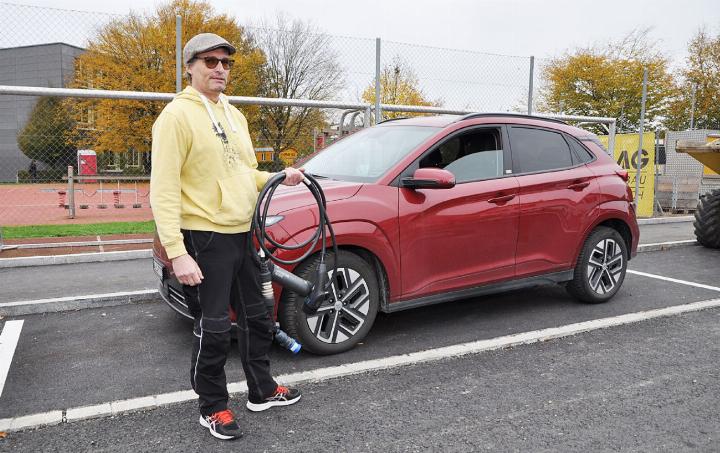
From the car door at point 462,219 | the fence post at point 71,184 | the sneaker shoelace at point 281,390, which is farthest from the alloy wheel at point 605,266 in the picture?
the fence post at point 71,184

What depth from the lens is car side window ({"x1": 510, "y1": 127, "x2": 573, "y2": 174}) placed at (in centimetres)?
512

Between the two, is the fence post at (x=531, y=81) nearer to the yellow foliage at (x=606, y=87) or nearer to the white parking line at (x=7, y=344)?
the white parking line at (x=7, y=344)

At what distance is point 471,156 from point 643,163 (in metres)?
10.2

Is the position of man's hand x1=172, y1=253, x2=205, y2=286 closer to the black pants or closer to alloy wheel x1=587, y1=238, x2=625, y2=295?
the black pants

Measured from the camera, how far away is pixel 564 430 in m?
3.10

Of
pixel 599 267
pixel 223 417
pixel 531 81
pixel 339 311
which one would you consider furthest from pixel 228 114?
pixel 531 81

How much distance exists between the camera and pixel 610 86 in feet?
128

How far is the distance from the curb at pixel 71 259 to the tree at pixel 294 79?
235 centimetres

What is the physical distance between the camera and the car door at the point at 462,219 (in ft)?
14.4

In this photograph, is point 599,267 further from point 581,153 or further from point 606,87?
point 606,87

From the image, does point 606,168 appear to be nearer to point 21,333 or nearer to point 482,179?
point 482,179

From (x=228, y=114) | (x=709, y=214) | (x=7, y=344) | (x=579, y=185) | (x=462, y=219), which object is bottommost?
(x=7, y=344)

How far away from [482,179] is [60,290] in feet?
14.3

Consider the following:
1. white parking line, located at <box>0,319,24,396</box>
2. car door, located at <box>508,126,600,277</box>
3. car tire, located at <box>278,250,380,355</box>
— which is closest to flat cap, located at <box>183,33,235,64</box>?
car tire, located at <box>278,250,380,355</box>
